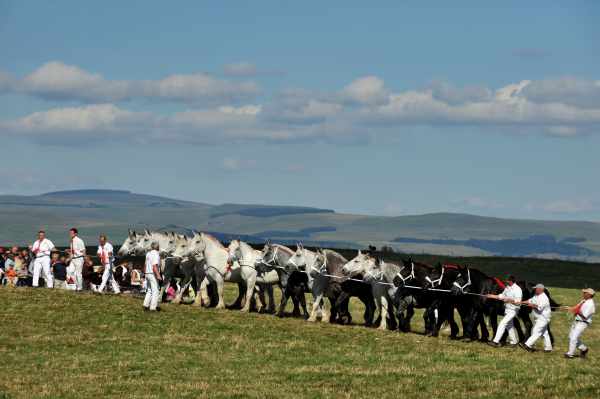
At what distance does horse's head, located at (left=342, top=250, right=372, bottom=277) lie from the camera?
3678 centimetres

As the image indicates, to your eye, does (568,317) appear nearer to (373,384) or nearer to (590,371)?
(590,371)

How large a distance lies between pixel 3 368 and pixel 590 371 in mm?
14219

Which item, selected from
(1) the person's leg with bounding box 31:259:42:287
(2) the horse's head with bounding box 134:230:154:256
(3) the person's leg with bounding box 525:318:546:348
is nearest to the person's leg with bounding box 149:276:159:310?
(2) the horse's head with bounding box 134:230:154:256

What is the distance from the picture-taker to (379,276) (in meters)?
36.6

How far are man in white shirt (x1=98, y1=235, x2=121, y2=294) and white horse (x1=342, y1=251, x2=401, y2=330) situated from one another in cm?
947

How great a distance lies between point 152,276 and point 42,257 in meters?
7.59

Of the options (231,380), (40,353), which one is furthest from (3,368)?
(231,380)

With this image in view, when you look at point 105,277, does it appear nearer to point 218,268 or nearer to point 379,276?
point 218,268

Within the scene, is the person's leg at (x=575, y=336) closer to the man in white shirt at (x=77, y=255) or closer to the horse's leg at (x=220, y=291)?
the horse's leg at (x=220, y=291)

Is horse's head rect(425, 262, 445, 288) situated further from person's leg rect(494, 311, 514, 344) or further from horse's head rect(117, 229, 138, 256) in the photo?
horse's head rect(117, 229, 138, 256)

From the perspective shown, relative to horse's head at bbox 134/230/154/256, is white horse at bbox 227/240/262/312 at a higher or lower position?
lower

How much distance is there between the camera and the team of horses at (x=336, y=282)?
113 feet

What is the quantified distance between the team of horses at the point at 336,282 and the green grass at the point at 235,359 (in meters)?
1.13

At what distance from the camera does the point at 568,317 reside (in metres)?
51.0
